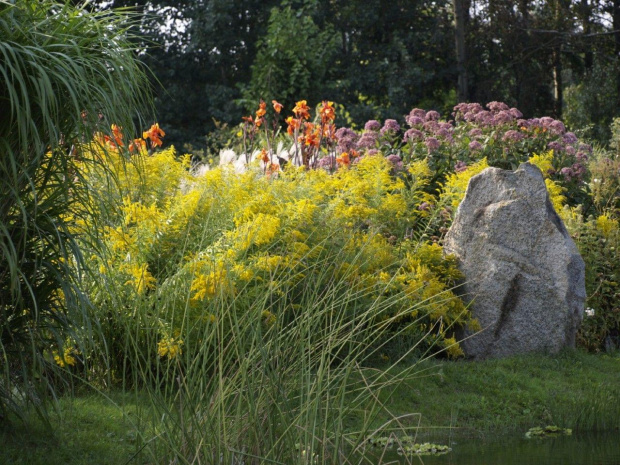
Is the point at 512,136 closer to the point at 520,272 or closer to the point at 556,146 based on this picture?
the point at 556,146

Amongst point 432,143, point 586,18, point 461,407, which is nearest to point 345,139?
point 432,143

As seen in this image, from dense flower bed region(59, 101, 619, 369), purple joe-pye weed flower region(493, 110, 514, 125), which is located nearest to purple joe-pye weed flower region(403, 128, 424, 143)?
dense flower bed region(59, 101, 619, 369)

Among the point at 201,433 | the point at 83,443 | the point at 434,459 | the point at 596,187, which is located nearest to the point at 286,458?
the point at 201,433

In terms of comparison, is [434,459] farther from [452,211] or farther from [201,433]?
[452,211]

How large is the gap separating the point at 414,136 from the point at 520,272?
3.51 meters

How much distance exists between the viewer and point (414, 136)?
10250 millimetres

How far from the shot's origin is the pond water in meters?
4.82

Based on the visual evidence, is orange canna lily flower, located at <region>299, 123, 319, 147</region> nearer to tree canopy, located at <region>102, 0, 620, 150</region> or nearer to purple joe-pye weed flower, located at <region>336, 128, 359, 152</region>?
purple joe-pye weed flower, located at <region>336, 128, 359, 152</region>

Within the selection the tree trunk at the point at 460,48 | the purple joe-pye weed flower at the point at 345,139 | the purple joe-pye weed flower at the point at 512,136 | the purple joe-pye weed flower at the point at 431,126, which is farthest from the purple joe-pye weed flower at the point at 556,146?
the tree trunk at the point at 460,48

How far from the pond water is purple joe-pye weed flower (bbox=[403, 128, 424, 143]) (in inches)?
207

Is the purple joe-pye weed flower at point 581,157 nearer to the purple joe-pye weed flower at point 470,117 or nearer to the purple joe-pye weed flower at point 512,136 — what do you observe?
the purple joe-pye weed flower at point 512,136

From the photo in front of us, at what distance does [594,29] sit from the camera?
74.0ft

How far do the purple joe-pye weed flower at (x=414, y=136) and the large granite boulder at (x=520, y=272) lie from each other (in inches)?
122

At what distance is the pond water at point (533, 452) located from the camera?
4.82 meters
